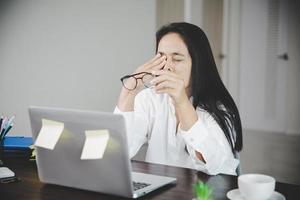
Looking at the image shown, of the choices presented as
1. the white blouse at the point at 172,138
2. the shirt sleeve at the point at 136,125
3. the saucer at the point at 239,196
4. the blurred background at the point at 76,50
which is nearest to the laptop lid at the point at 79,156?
the saucer at the point at 239,196

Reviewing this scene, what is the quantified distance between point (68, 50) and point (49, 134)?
234cm

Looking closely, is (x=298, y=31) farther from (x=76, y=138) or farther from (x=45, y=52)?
(x=76, y=138)

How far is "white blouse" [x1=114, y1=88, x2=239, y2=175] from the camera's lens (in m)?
1.49

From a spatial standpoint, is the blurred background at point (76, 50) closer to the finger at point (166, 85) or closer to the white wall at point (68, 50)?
the white wall at point (68, 50)

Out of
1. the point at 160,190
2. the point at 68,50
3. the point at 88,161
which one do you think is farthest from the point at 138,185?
the point at 68,50

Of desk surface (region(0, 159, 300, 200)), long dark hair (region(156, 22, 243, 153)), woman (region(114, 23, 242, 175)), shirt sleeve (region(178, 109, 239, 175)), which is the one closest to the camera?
desk surface (region(0, 159, 300, 200))

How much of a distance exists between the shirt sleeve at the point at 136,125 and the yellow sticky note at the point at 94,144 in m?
0.69

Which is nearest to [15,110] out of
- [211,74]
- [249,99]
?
[211,74]

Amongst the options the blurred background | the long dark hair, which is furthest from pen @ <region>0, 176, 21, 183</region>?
the blurred background

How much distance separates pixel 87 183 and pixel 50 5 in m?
2.51

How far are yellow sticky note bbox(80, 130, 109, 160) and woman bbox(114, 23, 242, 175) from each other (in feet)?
1.43

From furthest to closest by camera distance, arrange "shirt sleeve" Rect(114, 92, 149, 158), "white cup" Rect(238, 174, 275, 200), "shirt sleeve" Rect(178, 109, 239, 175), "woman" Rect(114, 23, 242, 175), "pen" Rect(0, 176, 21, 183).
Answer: "shirt sleeve" Rect(114, 92, 149, 158) < "woman" Rect(114, 23, 242, 175) < "shirt sleeve" Rect(178, 109, 239, 175) < "pen" Rect(0, 176, 21, 183) < "white cup" Rect(238, 174, 275, 200)

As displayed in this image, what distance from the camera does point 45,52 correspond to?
3.48 meters

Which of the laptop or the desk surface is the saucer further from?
the laptop
